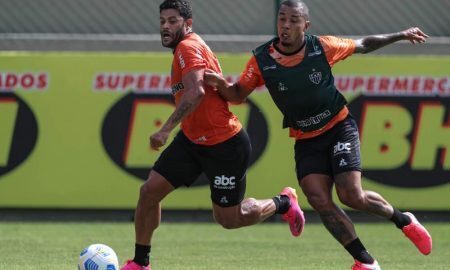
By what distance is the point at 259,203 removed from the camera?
9742 millimetres

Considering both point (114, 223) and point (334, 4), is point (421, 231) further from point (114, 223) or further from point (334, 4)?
point (334, 4)

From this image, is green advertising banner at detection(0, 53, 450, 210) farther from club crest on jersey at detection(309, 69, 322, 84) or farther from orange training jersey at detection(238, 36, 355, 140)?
club crest on jersey at detection(309, 69, 322, 84)

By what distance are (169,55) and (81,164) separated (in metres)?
1.86

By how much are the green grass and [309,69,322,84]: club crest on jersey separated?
6.10 ft

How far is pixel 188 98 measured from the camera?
863 cm

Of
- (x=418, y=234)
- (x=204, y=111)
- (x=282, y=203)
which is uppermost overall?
(x=204, y=111)

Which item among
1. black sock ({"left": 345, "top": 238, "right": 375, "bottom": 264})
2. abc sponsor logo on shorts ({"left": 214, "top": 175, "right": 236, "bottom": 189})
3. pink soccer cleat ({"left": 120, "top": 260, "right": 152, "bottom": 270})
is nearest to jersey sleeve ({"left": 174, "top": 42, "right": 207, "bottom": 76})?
abc sponsor logo on shorts ({"left": 214, "top": 175, "right": 236, "bottom": 189})

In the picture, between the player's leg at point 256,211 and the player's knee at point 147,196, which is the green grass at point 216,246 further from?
the player's knee at point 147,196

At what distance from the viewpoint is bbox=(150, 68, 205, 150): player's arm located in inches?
335

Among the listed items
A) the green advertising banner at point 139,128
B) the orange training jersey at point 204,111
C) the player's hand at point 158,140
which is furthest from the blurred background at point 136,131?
the player's hand at point 158,140

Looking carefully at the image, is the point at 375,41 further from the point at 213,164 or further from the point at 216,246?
the point at 216,246

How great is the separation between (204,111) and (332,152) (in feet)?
3.66

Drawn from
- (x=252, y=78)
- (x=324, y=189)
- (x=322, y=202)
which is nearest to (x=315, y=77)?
(x=252, y=78)

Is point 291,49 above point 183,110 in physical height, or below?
above
